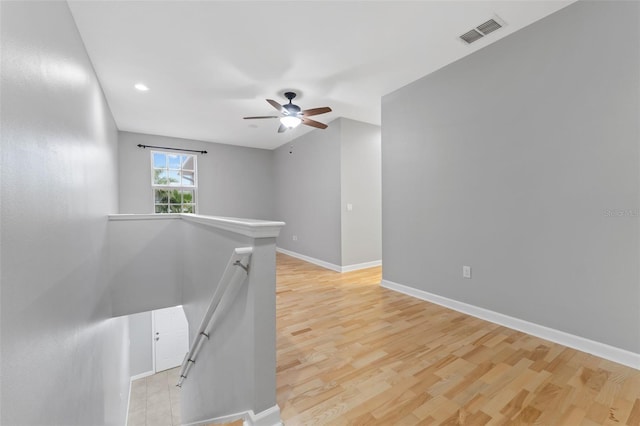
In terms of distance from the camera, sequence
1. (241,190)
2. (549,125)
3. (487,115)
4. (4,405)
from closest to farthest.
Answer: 1. (4,405)
2. (549,125)
3. (487,115)
4. (241,190)

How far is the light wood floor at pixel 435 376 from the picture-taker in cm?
143

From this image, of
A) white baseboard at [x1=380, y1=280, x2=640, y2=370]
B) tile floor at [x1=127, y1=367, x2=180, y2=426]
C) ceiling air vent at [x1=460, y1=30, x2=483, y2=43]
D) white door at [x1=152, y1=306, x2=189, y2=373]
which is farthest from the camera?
white door at [x1=152, y1=306, x2=189, y2=373]

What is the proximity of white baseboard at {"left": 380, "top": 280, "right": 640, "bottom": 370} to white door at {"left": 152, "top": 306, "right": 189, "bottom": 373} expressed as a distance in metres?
5.51

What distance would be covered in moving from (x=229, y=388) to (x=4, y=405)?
1.27 m

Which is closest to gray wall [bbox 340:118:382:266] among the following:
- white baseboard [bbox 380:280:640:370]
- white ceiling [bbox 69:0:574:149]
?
white ceiling [bbox 69:0:574:149]

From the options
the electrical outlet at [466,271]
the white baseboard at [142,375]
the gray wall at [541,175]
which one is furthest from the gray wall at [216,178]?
the electrical outlet at [466,271]

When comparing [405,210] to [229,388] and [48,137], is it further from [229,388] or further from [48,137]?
[48,137]

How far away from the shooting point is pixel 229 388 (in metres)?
1.91

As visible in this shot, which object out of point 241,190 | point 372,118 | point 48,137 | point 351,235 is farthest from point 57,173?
point 241,190

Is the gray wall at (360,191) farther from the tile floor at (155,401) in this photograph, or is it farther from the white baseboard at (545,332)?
the tile floor at (155,401)

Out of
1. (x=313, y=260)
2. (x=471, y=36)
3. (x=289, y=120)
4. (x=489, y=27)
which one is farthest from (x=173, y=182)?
(x=489, y=27)

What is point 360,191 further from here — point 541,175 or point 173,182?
point 173,182

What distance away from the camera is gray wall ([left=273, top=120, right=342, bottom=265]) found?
4.76 meters

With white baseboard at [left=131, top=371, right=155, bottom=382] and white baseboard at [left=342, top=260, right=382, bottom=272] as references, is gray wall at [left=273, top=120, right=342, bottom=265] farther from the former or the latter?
white baseboard at [left=131, top=371, right=155, bottom=382]
